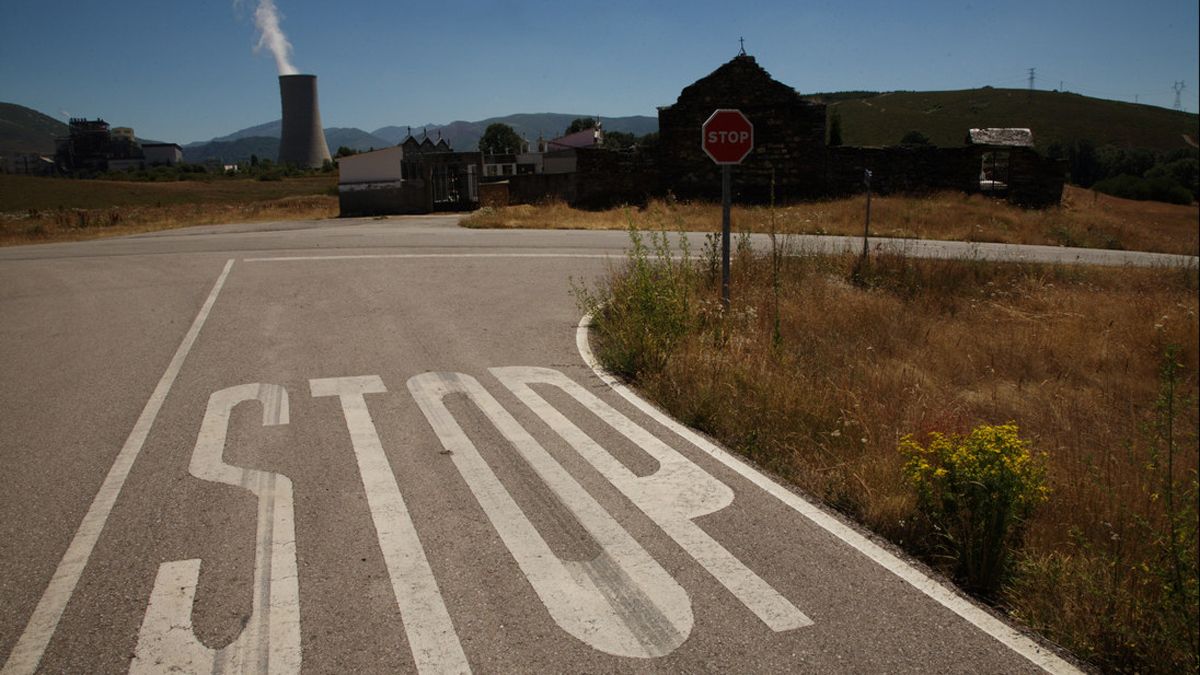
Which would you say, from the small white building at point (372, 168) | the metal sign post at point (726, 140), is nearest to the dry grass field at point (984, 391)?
the metal sign post at point (726, 140)

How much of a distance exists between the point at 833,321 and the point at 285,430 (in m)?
6.74

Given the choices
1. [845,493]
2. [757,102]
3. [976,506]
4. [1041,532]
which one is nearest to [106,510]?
[845,493]

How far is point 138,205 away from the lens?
61.9 m

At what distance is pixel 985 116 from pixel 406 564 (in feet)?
197

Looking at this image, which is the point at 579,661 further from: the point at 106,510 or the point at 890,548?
the point at 106,510

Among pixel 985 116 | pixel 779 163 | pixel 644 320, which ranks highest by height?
pixel 985 116

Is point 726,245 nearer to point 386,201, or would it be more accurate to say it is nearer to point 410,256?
point 410,256

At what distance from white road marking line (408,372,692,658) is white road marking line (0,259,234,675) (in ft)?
7.10

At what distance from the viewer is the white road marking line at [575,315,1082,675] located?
139 inches

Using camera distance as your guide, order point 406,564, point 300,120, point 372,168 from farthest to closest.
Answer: point 300,120
point 372,168
point 406,564

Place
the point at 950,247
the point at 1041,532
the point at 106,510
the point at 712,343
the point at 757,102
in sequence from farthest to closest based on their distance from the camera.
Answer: the point at 757,102
the point at 950,247
the point at 712,343
the point at 106,510
the point at 1041,532

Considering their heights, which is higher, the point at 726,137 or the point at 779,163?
the point at 779,163

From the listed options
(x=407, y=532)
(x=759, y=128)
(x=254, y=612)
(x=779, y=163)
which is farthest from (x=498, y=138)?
(x=254, y=612)

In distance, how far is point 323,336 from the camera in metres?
9.85
